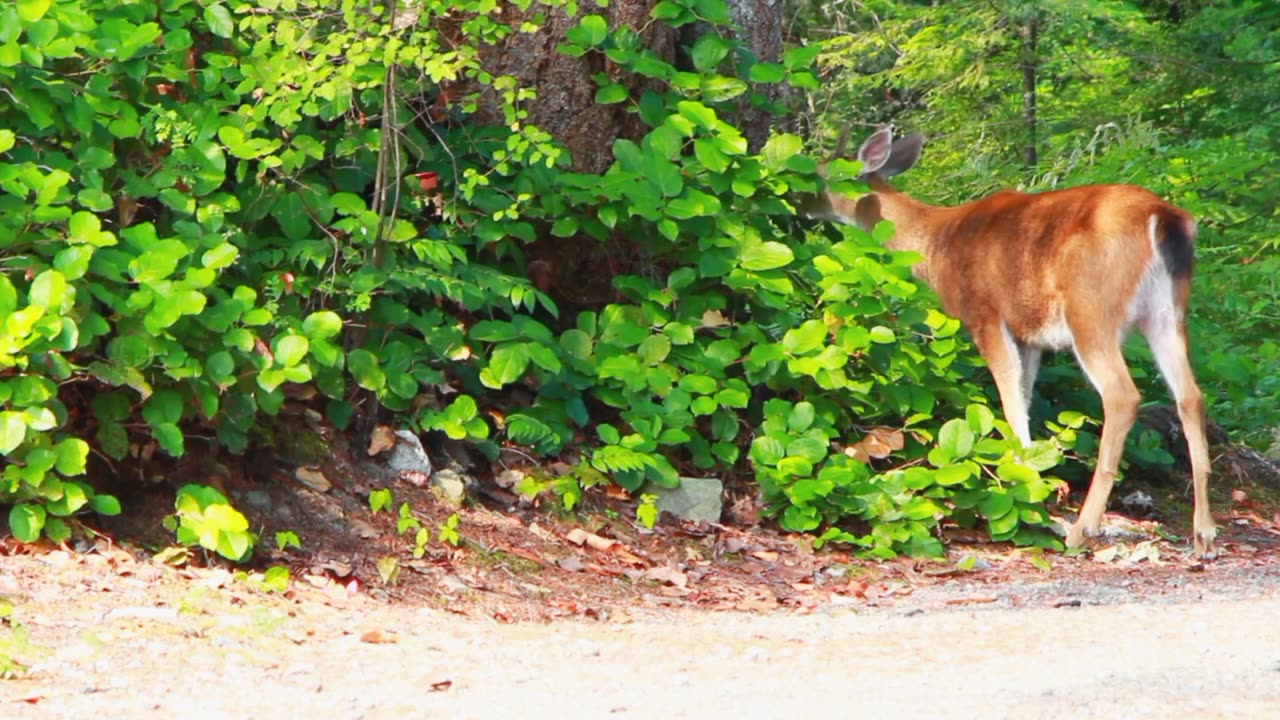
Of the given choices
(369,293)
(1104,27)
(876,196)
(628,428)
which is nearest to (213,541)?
(369,293)

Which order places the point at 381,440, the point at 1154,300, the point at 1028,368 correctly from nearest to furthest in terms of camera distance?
the point at 381,440, the point at 1154,300, the point at 1028,368

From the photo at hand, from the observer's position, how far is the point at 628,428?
27.5ft

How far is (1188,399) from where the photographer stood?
8.89m

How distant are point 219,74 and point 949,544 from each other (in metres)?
4.09

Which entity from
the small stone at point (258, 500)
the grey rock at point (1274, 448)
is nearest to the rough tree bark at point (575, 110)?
the small stone at point (258, 500)

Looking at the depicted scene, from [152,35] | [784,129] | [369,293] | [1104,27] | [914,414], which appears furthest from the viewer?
[1104,27]

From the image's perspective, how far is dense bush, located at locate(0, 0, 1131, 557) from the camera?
20.9 feet

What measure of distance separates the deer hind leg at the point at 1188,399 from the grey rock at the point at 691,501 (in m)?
2.47

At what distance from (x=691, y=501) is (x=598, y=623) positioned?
1.78 metres

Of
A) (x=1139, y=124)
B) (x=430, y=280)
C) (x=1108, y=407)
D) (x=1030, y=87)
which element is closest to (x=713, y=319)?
(x=430, y=280)

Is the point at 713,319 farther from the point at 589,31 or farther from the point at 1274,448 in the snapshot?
the point at 1274,448

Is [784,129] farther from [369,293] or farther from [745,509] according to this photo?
[369,293]

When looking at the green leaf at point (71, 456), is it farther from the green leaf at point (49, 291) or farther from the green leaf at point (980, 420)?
the green leaf at point (980, 420)

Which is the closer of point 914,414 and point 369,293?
point 369,293
